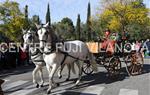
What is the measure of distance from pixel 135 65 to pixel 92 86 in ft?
12.0

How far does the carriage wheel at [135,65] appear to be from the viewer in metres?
15.7

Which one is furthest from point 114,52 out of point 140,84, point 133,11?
point 133,11

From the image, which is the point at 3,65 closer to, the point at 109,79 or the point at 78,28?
the point at 109,79

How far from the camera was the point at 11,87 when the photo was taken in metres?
12.8

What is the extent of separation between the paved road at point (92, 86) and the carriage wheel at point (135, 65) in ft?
1.99

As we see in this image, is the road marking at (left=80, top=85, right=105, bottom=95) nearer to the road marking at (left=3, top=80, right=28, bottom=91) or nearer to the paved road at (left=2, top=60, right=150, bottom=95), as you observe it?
the paved road at (left=2, top=60, right=150, bottom=95)

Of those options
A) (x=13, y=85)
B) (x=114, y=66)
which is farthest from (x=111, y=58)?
(x=13, y=85)

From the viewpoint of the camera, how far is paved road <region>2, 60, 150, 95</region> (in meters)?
11.6

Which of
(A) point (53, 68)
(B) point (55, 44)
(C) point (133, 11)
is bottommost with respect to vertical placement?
(A) point (53, 68)

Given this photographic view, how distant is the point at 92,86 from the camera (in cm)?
1277

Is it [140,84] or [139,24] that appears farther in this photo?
[139,24]

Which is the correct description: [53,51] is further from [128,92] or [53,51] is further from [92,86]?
[128,92]

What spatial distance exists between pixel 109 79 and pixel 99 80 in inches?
19.5

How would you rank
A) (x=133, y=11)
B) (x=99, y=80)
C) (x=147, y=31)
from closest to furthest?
(x=99, y=80)
(x=133, y=11)
(x=147, y=31)
